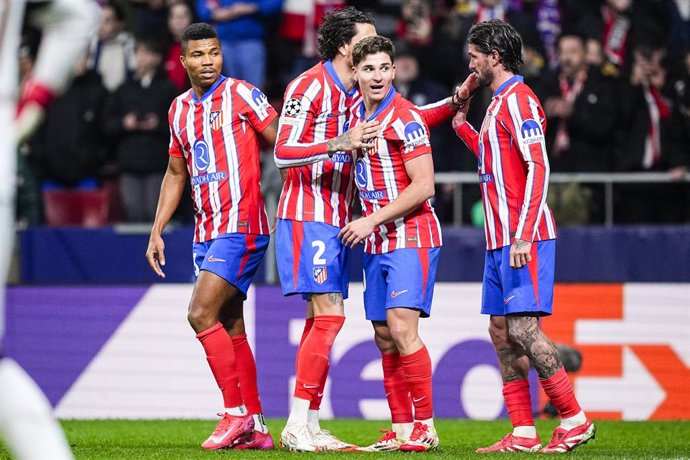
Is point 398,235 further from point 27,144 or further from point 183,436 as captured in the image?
point 27,144

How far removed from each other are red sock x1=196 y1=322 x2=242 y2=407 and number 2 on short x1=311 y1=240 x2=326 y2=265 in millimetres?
771

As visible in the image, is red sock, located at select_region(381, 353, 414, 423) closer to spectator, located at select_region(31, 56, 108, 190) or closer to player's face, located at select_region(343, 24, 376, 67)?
player's face, located at select_region(343, 24, 376, 67)

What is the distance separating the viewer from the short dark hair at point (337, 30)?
7.57m

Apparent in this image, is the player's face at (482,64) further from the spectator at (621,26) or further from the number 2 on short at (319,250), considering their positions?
the spectator at (621,26)

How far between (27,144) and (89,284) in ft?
8.57

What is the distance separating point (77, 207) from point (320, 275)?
5993mm

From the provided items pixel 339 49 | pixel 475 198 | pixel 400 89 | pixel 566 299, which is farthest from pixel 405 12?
pixel 339 49

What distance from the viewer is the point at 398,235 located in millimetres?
7223

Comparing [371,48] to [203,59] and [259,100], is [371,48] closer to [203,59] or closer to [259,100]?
[259,100]

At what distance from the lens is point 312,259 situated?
741cm

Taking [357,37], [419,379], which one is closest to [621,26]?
[357,37]

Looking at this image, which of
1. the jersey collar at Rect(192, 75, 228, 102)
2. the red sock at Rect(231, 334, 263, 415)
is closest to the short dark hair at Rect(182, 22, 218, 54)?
the jersey collar at Rect(192, 75, 228, 102)

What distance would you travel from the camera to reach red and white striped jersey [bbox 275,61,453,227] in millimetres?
7457

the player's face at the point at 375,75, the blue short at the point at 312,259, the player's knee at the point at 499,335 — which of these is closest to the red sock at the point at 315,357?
the blue short at the point at 312,259
